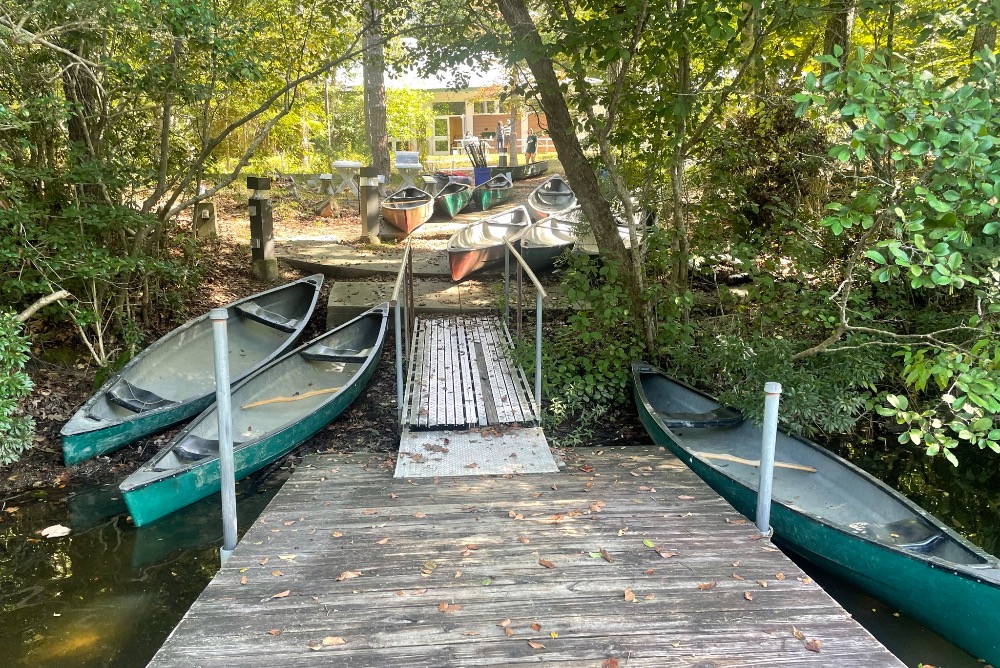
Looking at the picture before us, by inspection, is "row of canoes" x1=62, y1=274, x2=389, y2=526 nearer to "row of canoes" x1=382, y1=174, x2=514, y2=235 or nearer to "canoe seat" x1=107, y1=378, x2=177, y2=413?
"canoe seat" x1=107, y1=378, x2=177, y2=413

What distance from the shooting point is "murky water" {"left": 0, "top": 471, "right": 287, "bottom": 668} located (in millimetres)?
4324

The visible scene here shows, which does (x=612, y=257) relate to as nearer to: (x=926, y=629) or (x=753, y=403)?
(x=753, y=403)

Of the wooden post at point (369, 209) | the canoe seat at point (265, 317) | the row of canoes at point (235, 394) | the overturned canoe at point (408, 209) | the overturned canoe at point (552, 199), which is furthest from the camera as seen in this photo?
the overturned canoe at point (552, 199)

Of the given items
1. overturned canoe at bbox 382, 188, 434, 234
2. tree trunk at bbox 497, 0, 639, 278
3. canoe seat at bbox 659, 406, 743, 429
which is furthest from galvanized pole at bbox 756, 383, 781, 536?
overturned canoe at bbox 382, 188, 434, 234

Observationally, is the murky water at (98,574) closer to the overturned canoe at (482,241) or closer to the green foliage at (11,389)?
the green foliage at (11,389)

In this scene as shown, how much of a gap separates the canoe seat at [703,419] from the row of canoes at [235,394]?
3028 mm

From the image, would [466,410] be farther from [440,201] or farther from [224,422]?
[440,201]

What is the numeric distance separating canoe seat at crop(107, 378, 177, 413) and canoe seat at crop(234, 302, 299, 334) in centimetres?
204

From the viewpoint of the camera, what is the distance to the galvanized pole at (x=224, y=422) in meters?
3.78

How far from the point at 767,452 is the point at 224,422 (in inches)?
125

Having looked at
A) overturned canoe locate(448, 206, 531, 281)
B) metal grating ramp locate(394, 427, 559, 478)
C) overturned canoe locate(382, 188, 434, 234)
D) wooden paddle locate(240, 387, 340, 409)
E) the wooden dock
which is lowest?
wooden paddle locate(240, 387, 340, 409)

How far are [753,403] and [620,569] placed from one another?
3163 mm

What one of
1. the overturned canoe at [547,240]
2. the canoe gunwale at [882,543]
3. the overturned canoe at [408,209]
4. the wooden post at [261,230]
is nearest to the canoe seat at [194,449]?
the canoe gunwale at [882,543]

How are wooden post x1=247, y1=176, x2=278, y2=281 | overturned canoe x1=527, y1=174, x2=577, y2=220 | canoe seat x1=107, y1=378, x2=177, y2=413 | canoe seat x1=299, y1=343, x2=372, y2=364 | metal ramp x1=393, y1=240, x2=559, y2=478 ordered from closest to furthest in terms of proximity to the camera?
metal ramp x1=393, y1=240, x2=559, y2=478 < canoe seat x1=107, y1=378, x2=177, y2=413 < canoe seat x1=299, y1=343, x2=372, y2=364 < wooden post x1=247, y1=176, x2=278, y2=281 < overturned canoe x1=527, y1=174, x2=577, y2=220
